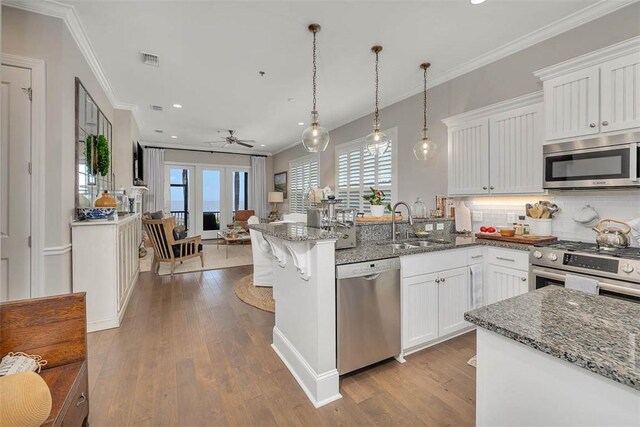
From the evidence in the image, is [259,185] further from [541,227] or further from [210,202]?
[541,227]

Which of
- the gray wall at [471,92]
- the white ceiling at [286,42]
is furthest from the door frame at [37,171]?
the gray wall at [471,92]

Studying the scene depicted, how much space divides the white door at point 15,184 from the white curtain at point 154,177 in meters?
5.88

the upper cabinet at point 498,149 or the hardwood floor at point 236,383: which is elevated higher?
the upper cabinet at point 498,149

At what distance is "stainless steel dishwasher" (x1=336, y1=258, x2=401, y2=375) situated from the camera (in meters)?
1.97

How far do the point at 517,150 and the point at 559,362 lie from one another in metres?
2.66

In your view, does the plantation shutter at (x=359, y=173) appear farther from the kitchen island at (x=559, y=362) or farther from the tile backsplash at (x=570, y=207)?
the kitchen island at (x=559, y=362)

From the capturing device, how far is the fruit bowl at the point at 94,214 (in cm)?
288

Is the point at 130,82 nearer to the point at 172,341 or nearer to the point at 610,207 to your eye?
the point at 172,341

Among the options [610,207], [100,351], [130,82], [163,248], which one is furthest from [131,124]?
[610,207]

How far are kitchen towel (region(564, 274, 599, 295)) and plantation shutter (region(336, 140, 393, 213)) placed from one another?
2.76 m

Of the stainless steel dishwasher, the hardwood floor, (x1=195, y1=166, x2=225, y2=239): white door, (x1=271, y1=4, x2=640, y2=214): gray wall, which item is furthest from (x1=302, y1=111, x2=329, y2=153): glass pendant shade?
(x1=195, y1=166, x2=225, y2=239): white door

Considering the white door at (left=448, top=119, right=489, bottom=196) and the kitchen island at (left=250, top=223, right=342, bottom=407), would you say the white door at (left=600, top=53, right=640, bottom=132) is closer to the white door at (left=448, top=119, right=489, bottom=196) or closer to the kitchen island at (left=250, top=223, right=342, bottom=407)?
the white door at (left=448, top=119, right=489, bottom=196)

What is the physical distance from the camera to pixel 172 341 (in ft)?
8.72

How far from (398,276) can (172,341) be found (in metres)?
2.17
